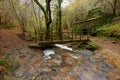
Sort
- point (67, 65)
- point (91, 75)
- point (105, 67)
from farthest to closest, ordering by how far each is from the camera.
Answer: point (67, 65)
point (105, 67)
point (91, 75)

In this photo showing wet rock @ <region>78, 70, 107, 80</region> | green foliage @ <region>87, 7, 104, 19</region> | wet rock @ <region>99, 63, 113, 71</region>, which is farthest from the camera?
green foliage @ <region>87, 7, 104, 19</region>

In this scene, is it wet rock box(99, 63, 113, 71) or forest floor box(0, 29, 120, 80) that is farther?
wet rock box(99, 63, 113, 71)

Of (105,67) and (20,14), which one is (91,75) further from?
(20,14)

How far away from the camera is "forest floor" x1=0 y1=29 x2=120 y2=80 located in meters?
7.45

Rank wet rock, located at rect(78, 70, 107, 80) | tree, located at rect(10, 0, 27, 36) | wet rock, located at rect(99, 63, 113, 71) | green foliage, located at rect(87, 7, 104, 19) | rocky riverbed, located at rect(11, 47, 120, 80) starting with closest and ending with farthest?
wet rock, located at rect(78, 70, 107, 80), rocky riverbed, located at rect(11, 47, 120, 80), wet rock, located at rect(99, 63, 113, 71), tree, located at rect(10, 0, 27, 36), green foliage, located at rect(87, 7, 104, 19)

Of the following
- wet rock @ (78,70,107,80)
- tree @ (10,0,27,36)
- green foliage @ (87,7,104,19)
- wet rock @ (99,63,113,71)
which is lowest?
wet rock @ (78,70,107,80)

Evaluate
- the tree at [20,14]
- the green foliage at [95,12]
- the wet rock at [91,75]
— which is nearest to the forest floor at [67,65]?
the wet rock at [91,75]

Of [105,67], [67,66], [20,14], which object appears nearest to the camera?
[105,67]

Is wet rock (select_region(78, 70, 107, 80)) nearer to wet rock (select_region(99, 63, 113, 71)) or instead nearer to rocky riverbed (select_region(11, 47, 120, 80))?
rocky riverbed (select_region(11, 47, 120, 80))

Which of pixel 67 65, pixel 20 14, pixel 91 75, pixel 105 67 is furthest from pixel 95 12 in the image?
pixel 91 75

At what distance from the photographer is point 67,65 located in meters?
8.95

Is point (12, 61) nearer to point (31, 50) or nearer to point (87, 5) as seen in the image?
point (31, 50)

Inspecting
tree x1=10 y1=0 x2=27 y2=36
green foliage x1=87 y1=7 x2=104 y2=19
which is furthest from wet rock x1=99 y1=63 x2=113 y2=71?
green foliage x1=87 y1=7 x2=104 y2=19

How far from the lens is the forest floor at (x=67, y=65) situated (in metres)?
7.45
